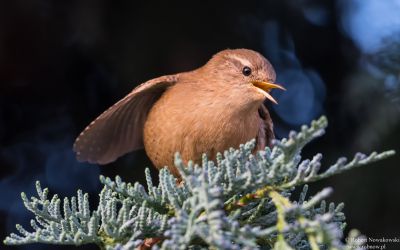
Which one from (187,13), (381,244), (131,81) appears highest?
(187,13)

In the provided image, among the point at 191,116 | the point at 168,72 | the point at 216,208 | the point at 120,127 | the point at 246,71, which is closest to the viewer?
the point at 216,208

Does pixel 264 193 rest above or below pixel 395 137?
below

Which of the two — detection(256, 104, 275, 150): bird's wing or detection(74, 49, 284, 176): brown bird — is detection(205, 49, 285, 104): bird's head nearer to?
detection(74, 49, 284, 176): brown bird

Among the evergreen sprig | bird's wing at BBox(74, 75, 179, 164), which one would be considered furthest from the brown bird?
the evergreen sprig

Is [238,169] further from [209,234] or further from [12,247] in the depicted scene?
[12,247]

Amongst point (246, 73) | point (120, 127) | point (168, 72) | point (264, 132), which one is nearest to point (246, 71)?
point (246, 73)

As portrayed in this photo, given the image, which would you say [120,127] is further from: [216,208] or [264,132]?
[216,208]

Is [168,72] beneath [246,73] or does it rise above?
above

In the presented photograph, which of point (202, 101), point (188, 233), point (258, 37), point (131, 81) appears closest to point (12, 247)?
point (131, 81)
